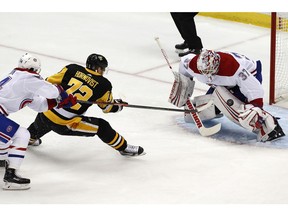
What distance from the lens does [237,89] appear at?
5109 mm

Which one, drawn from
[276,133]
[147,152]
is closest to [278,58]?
[276,133]

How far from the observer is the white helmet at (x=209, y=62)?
495cm

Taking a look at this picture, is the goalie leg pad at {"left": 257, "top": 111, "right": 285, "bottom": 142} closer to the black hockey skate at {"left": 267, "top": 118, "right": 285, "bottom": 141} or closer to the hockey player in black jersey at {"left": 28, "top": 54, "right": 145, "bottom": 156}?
the black hockey skate at {"left": 267, "top": 118, "right": 285, "bottom": 141}

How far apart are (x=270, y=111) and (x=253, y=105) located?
24.7 inches

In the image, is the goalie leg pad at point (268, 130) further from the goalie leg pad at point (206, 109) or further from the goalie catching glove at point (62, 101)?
the goalie catching glove at point (62, 101)

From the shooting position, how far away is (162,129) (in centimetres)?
530

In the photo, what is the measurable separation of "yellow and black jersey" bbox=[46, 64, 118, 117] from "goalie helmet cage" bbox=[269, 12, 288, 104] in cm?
145

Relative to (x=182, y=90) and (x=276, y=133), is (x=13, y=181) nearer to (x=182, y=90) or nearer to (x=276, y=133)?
(x=182, y=90)

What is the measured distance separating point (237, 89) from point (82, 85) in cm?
94

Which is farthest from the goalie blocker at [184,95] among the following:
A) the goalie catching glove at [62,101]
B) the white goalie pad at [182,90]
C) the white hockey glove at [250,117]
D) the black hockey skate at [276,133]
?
the goalie catching glove at [62,101]

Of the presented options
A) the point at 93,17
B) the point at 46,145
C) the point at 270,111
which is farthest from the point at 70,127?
the point at 93,17

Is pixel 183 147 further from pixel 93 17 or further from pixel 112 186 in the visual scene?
pixel 93 17

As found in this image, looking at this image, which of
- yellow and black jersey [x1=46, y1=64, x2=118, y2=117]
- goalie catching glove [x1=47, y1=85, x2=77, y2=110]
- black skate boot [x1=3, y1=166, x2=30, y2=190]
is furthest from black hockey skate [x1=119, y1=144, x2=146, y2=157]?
black skate boot [x1=3, y1=166, x2=30, y2=190]

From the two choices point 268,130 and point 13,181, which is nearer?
point 13,181
